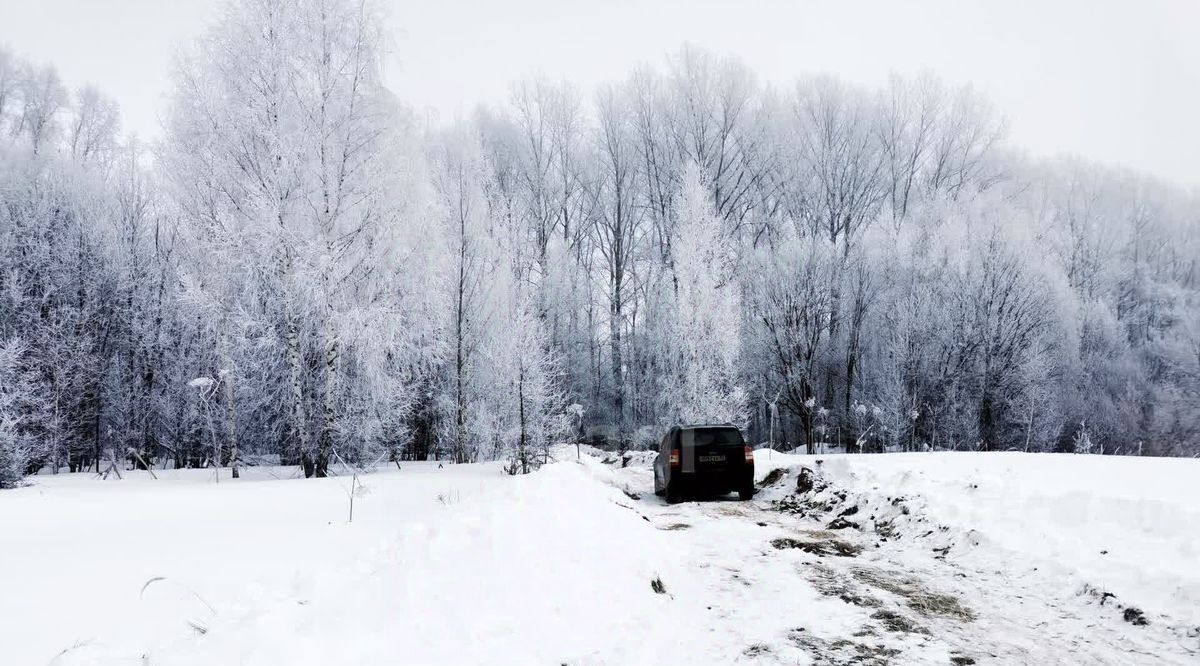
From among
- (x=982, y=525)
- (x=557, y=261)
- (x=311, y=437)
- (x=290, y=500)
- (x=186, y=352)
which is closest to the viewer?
(x=982, y=525)

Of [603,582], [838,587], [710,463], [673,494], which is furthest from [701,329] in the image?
[603,582]

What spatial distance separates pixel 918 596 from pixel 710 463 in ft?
21.2

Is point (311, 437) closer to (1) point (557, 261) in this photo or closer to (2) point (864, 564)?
(2) point (864, 564)

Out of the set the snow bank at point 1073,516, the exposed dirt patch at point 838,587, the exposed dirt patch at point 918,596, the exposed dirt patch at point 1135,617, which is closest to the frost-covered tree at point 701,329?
the snow bank at point 1073,516

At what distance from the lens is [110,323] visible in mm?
21500

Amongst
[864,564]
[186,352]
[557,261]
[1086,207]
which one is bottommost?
[864,564]

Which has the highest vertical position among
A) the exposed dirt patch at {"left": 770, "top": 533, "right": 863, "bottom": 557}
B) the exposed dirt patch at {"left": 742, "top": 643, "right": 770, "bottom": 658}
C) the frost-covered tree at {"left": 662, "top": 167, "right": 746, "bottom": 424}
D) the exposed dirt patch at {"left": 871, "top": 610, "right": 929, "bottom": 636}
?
the frost-covered tree at {"left": 662, "top": 167, "right": 746, "bottom": 424}

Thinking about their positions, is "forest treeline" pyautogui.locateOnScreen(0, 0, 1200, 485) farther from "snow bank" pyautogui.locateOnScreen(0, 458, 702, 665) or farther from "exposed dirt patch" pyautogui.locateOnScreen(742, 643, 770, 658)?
"exposed dirt patch" pyautogui.locateOnScreen(742, 643, 770, 658)

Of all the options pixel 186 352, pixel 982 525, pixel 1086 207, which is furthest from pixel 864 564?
pixel 1086 207

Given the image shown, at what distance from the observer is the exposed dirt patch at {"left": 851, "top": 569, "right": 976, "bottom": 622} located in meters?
4.97

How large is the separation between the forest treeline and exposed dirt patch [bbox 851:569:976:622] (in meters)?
11.4

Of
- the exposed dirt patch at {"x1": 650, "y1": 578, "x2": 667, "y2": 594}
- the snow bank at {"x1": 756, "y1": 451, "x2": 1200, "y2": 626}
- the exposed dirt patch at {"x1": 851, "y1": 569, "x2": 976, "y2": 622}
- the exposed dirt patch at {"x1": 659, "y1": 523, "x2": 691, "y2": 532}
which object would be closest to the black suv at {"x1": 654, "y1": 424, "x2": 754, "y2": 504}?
the snow bank at {"x1": 756, "y1": 451, "x2": 1200, "y2": 626}

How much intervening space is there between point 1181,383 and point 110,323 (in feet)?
156

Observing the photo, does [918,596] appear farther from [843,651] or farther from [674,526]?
[674,526]
